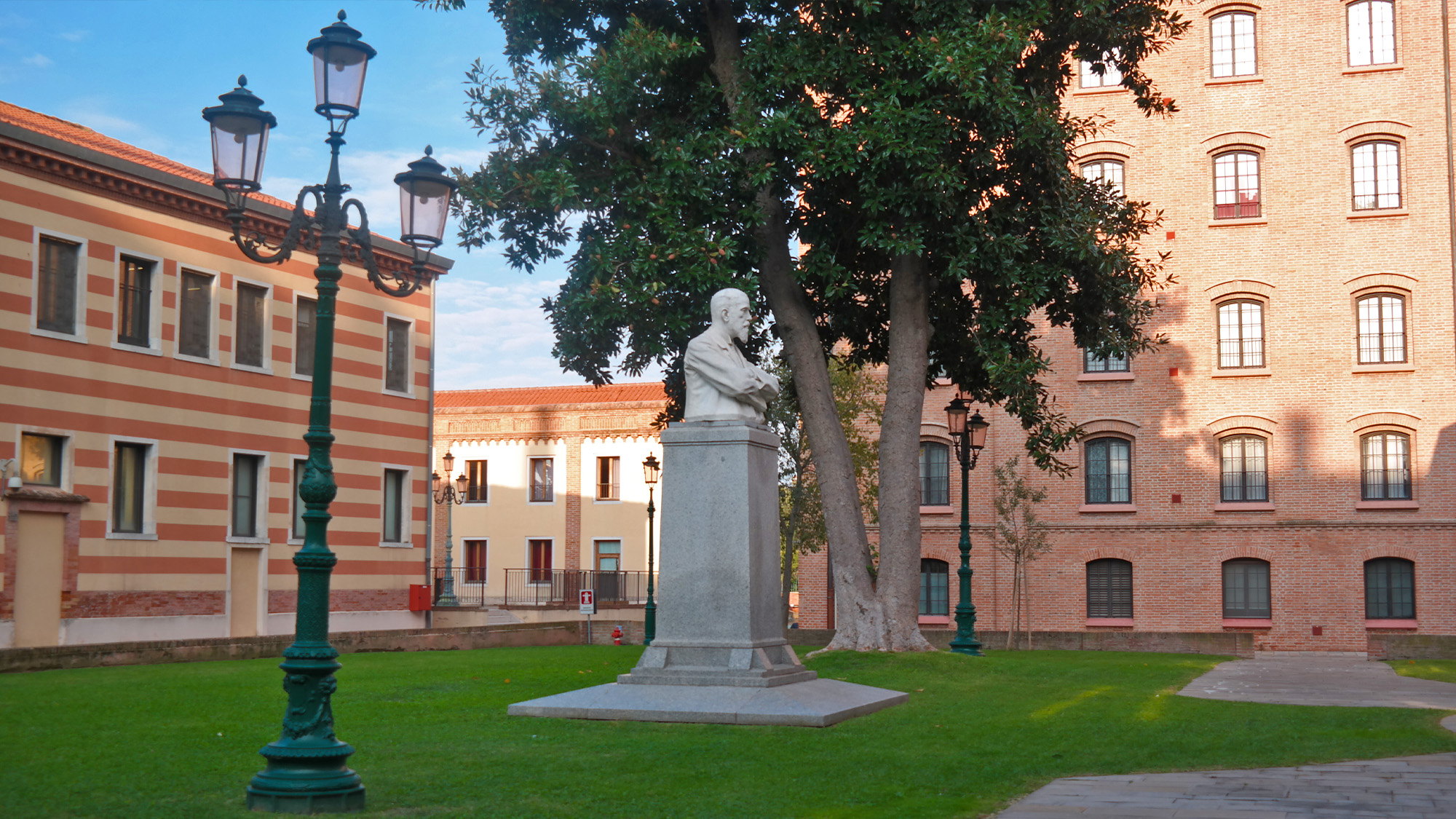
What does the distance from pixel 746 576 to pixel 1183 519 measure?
1063 inches

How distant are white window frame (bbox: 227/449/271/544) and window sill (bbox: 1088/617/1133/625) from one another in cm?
2149

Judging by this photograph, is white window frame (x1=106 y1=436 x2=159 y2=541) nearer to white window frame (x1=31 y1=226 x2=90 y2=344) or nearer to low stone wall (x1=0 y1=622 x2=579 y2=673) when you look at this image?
white window frame (x1=31 y1=226 x2=90 y2=344)

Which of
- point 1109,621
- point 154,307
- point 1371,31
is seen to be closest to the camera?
point 154,307

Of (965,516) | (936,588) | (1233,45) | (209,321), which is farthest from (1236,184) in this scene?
(209,321)

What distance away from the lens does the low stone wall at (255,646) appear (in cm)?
1797

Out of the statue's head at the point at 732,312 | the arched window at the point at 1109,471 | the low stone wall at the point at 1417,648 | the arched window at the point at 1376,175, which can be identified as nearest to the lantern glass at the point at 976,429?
the low stone wall at the point at 1417,648

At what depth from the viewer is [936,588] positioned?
1481 inches

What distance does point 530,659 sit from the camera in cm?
2133

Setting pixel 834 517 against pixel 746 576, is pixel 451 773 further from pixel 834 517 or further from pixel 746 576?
pixel 834 517

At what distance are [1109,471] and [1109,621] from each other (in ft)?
13.4

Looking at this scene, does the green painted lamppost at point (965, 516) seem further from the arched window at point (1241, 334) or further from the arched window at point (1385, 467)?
the arched window at point (1385, 467)

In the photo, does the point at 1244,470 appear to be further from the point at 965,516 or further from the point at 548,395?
the point at 548,395

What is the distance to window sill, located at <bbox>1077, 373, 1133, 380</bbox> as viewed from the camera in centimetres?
3616

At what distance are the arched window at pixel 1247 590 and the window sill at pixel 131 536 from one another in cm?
2636
